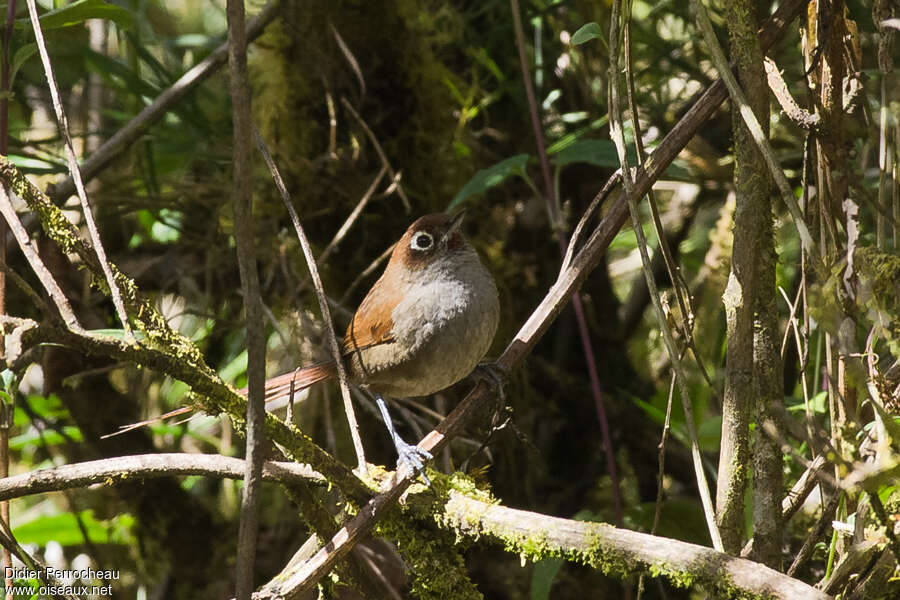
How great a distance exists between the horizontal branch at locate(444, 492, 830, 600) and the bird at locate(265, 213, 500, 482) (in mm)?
1009

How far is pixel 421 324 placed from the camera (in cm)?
317

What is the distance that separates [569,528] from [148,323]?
3.23 feet

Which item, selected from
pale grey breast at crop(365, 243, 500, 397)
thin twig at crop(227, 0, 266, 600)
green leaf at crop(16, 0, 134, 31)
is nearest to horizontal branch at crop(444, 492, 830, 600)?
thin twig at crop(227, 0, 266, 600)

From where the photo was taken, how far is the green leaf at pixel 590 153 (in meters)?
3.05

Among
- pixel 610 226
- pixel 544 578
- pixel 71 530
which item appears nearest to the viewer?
pixel 610 226

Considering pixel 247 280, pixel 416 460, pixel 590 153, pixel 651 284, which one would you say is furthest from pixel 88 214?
pixel 590 153

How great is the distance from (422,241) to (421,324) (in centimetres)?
37

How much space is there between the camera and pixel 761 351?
89.0 inches

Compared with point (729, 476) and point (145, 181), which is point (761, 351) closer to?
point (729, 476)

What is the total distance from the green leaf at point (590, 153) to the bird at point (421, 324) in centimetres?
49

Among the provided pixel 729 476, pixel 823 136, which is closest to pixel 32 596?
pixel 729 476

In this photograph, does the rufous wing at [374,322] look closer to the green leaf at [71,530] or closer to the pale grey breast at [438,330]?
the pale grey breast at [438,330]

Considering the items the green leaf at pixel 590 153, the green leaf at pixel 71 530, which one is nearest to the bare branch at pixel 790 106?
the green leaf at pixel 590 153

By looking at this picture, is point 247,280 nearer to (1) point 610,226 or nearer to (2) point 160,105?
(1) point 610,226
